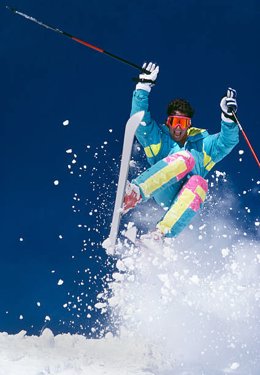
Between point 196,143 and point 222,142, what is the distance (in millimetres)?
333

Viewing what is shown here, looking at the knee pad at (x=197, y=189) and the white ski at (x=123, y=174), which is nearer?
the white ski at (x=123, y=174)

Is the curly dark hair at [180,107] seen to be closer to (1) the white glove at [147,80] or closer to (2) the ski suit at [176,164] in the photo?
(2) the ski suit at [176,164]

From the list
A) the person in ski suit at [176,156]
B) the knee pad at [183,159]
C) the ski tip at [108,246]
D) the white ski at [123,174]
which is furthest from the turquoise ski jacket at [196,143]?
the ski tip at [108,246]

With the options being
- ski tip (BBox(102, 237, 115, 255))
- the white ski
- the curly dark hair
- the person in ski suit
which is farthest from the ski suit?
ski tip (BBox(102, 237, 115, 255))

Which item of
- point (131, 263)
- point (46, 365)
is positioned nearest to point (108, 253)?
point (131, 263)

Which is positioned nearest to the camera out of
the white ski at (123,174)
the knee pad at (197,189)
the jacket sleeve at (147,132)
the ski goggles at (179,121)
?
the white ski at (123,174)

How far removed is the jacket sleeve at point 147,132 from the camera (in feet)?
16.9

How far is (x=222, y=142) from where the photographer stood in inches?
216

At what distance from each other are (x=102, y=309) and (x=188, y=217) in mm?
1829

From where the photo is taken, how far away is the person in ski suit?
5.00 meters

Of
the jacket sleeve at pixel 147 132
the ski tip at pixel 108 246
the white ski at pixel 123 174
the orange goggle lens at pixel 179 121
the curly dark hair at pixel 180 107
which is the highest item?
the curly dark hair at pixel 180 107

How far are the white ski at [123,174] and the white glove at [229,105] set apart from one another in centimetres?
116

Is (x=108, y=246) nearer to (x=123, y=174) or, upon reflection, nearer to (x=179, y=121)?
(x=123, y=174)

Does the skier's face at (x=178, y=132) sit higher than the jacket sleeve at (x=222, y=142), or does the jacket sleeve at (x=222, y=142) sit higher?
the skier's face at (x=178, y=132)
